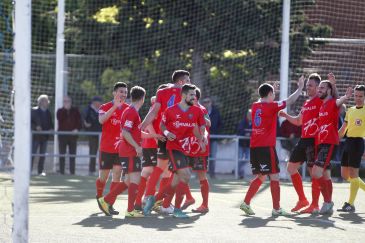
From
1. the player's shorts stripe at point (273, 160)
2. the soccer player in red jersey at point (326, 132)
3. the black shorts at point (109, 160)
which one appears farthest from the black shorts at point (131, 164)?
the soccer player in red jersey at point (326, 132)

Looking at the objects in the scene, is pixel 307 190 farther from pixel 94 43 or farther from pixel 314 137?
pixel 94 43

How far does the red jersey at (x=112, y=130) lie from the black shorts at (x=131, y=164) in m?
0.60

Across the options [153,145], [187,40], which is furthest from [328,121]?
[187,40]

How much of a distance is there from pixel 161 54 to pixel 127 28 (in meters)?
1.17

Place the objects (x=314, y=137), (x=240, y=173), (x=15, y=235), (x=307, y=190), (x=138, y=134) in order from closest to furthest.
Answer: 1. (x=15, y=235)
2. (x=138, y=134)
3. (x=314, y=137)
4. (x=307, y=190)
5. (x=240, y=173)

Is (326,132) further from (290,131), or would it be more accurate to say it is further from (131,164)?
(290,131)

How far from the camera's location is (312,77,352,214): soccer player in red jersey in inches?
516

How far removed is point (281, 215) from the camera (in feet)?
41.9

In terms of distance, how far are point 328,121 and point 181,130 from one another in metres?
2.15

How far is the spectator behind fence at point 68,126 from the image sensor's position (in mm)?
22672

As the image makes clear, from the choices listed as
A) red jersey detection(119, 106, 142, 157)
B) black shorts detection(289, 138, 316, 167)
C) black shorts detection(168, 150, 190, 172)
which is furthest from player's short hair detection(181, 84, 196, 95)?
black shorts detection(289, 138, 316, 167)

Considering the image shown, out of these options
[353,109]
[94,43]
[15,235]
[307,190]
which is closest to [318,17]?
[94,43]

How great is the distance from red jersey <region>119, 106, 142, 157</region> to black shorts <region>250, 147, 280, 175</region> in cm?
164

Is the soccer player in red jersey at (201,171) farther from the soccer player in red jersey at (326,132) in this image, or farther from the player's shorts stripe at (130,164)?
the soccer player in red jersey at (326,132)
